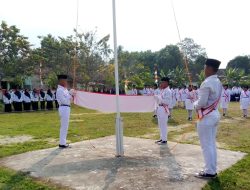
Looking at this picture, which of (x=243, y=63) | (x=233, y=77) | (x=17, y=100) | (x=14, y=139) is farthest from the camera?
(x=243, y=63)

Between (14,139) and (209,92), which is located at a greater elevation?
(209,92)

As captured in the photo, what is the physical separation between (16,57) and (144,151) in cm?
2413

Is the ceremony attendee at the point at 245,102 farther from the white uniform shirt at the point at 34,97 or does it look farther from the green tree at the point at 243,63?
the green tree at the point at 243,63

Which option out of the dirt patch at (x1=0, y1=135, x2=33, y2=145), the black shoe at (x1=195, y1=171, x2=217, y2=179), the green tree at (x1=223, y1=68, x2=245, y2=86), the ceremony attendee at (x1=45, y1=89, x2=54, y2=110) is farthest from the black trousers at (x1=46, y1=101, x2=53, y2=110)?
the green tree at (x1=223, y1=68, x2=245, y2=86)

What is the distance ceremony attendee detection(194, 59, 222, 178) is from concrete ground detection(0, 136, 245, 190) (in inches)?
15.2

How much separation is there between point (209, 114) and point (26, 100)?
21.0 m

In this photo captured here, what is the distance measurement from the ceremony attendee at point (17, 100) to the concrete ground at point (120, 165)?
53.5 ft

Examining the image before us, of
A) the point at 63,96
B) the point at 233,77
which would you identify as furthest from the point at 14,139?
the point at 233,77

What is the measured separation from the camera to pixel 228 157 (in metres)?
7.96

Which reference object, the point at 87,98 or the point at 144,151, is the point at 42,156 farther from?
the point at 144,151

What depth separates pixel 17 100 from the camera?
24.8m

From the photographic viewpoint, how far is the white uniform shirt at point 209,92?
20.5ft

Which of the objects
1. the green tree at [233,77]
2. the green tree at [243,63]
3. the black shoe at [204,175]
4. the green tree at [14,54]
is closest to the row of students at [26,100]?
the green tree at [14,54]

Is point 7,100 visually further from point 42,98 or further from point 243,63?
point 243,63
